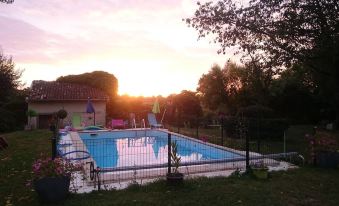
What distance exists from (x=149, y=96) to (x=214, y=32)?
2824cm

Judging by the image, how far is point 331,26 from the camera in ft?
40.1

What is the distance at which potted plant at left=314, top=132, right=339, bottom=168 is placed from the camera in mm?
10602

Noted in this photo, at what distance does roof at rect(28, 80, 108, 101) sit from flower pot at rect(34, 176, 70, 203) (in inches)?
908

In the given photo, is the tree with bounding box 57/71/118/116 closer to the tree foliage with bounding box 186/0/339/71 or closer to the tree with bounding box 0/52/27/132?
the tree with bounding box 0/52/27/132

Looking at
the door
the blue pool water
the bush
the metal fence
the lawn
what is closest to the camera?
the lawn

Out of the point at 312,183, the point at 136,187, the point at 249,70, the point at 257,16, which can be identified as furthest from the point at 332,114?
the point at 136,187

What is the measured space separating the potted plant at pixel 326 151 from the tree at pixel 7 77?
24178 millimetres

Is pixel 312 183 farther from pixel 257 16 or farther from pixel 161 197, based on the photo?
pixel 257 16

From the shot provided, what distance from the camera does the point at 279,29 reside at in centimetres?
1290

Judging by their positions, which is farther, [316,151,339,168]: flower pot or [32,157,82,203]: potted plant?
[316,151,339,168]: flower pot

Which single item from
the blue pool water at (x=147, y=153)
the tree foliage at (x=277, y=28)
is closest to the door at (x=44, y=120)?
the blue pool water at (x=147, y=153)

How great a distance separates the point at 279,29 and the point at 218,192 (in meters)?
7.58

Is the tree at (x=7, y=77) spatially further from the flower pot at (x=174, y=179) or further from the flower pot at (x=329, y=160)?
the flower pot at (x=329, y=160)

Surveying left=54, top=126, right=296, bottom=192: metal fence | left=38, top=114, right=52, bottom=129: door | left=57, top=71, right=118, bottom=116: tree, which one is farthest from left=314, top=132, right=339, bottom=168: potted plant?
left=57, top=71, right=118, bottom=116: tree
